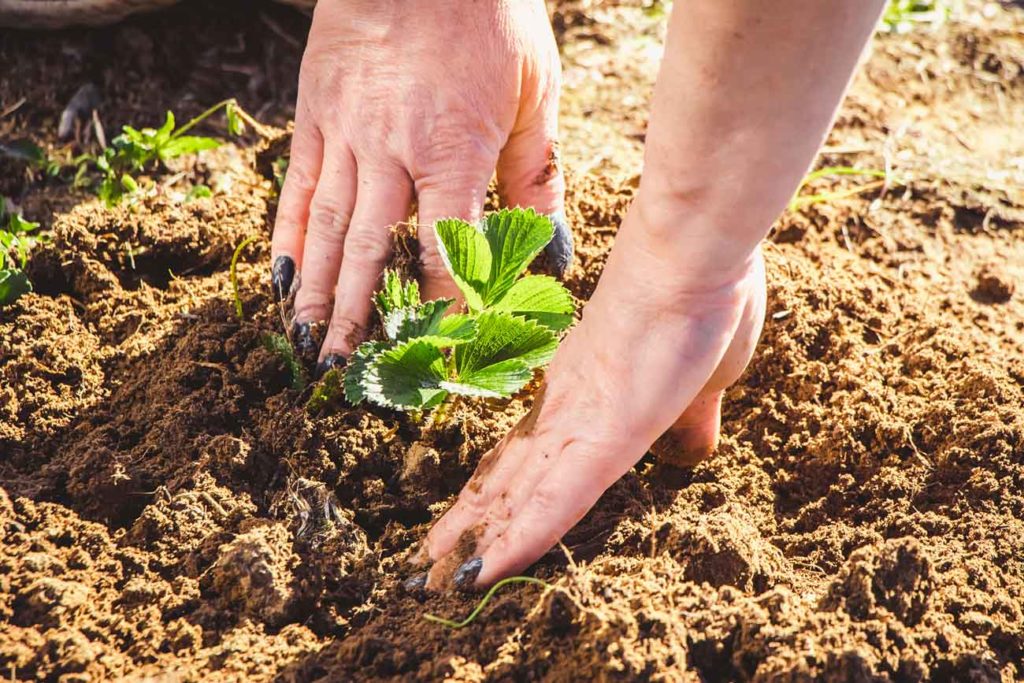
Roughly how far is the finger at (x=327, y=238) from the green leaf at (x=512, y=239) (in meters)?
0.39


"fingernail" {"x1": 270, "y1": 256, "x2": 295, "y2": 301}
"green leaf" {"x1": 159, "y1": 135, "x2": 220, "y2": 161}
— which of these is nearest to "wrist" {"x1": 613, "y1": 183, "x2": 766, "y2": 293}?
"fingernail" {"x1": 270, "y1": 256, "x2": 295, "y2": 301}

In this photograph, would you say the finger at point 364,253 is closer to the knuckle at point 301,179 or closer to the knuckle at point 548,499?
the knuckle at point 301,179

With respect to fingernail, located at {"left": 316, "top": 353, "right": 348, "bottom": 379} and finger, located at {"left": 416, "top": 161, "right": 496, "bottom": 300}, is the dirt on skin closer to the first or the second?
fingernail, located at {"left": 316, "top": 353, "right": 348, "bottom": 379}

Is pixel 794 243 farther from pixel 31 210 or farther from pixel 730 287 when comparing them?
pixel 31 210

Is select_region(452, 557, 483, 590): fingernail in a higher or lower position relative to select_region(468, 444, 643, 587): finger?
lower

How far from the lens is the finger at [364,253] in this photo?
187cm

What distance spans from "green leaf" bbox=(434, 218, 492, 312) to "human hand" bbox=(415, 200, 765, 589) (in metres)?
0.22

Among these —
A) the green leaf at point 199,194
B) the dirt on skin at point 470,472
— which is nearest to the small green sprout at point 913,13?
the dirt on skin at point 470,472

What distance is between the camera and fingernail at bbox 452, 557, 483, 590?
Answer: 155cm

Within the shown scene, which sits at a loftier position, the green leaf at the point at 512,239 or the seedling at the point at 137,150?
the green leaf at the point at 512,239

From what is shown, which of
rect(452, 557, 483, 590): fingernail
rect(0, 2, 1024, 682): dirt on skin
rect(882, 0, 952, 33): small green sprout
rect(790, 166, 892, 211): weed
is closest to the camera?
rect(0, 2, 1024, 682): dirt on skin

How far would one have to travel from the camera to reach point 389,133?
1915 mm

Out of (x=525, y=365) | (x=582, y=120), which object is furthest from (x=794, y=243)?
(x=525, y=365)

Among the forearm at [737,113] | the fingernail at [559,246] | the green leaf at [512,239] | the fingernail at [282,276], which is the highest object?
the forearm at [737,113]
